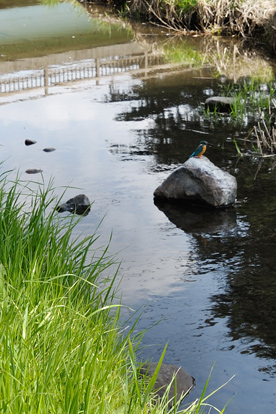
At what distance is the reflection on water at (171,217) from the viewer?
205 inches

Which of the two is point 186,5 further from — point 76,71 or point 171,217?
point 171,217

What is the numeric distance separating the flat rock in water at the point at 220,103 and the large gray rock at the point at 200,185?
3508 millimetres

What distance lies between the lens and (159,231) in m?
7.37

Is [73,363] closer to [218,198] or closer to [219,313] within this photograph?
[219,313]

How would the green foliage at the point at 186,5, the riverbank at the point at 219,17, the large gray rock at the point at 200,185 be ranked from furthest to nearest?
the green foliage at the point at 186,5 < the riverbank at the point at 219,17 < the large gray rock at the point at 200,185

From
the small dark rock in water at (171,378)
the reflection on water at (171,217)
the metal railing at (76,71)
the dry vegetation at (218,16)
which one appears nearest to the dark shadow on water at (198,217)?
the reflection on water at (171,217)

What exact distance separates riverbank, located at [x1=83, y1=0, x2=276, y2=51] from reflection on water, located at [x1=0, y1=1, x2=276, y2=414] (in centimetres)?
474

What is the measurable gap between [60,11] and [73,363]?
76.5 feet

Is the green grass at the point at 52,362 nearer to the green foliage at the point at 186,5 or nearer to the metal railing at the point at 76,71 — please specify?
the metal railing at the point at 76,71

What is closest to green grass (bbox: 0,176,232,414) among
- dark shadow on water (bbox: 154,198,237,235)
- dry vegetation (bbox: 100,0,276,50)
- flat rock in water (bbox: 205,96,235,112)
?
dark shadow on water (bbox: 154,198,237,235)

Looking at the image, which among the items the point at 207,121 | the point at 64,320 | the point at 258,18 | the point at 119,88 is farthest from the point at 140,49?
the point at 64,320

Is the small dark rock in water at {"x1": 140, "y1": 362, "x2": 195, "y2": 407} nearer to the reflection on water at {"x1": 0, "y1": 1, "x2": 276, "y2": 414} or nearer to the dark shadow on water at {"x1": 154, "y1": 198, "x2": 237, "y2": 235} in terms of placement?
the reflection on water at {"x1": 0, "y1": 1, "x2": 276, "y2": 414}

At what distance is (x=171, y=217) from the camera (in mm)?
7742

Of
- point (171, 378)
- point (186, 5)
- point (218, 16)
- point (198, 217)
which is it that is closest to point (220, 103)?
point (198, 217)
